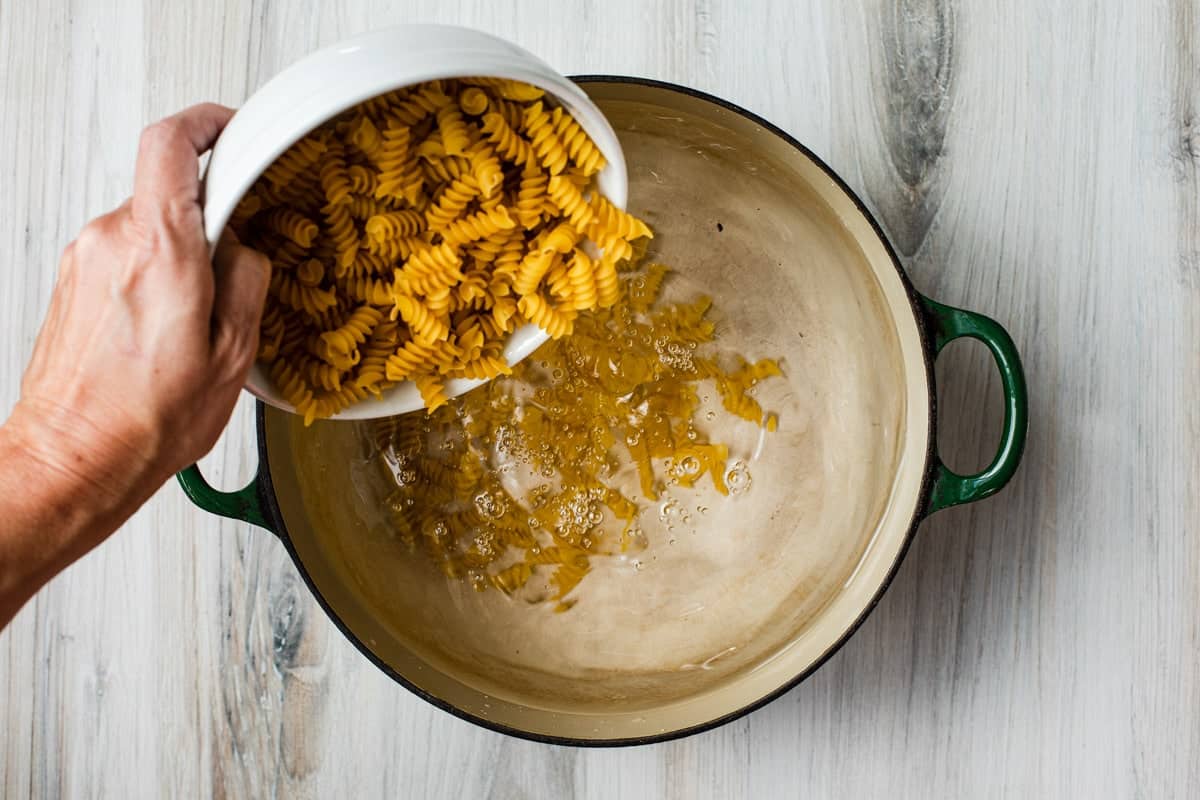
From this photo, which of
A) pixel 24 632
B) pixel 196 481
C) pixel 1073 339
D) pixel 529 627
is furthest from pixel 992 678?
pixel 24 632

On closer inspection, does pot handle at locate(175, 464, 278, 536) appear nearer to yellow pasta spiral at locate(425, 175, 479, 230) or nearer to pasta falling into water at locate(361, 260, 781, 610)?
pasta falling into water at locate(361, 260, 781, 610)

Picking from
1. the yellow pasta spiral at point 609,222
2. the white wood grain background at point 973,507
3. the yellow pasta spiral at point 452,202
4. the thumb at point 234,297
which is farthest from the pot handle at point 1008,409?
the thumb at point 234,297

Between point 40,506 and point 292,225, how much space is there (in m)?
0.22

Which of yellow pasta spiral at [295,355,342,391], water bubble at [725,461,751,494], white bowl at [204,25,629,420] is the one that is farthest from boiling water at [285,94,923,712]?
white bowl at [204,25,629,420]

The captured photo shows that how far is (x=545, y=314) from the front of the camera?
660 millimetres

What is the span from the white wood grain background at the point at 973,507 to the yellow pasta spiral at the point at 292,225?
1.09 feet

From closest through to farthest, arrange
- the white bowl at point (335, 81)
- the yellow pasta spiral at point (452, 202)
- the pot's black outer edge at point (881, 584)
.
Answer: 1. the white bowl at point (335, 81)
2. the yellow pasta spiral at point (452, 202)
3. the pot's black outer edge at point (881, 584)

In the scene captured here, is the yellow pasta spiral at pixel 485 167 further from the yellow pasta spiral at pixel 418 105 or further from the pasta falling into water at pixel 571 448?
the pasta falling into water at pixel 571 448

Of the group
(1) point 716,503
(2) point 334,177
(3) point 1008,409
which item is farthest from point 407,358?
(3) point 1008,409

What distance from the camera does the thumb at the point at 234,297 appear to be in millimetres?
552

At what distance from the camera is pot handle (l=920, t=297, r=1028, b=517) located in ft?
2.43

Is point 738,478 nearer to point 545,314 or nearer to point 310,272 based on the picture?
point 545,314

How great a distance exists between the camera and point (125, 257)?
536 millimetres

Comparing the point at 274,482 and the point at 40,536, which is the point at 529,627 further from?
the point at 40,536
